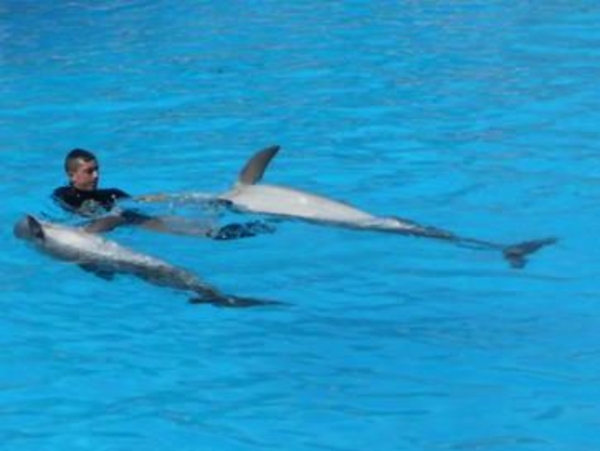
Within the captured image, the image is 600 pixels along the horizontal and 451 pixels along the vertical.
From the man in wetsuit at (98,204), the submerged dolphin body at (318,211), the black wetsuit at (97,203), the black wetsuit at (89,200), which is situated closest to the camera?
the submerged dolphin body at (318,211)

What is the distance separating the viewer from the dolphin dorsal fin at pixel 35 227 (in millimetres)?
7477

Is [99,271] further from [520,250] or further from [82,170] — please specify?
[520,250]

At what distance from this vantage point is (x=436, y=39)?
44.1 feet

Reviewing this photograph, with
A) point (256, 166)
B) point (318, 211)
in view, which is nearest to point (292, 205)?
point (318, 211)

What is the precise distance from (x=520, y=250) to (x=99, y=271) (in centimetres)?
208

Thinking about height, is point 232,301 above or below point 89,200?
below

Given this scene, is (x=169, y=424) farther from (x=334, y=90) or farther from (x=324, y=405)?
(x=334, y=90)

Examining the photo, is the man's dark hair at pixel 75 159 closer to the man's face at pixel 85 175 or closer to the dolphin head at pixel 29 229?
the man's face at pixel 85 175

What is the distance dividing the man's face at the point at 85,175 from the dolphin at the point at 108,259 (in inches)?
20.3

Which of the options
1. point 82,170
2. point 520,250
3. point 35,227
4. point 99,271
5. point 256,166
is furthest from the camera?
point 82,170

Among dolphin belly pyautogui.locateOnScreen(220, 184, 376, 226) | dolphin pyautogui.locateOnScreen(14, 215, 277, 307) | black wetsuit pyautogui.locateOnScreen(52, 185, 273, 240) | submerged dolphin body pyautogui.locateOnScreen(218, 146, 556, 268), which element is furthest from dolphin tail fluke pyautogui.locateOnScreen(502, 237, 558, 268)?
black wetsuit pyautogui.locateOnScreen(52, 185, 273, 240)

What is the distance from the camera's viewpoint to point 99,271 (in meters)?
7.19

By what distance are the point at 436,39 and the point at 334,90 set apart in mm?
2218

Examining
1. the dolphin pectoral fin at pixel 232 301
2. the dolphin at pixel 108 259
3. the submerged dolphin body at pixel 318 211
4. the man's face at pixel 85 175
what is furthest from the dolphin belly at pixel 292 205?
the dolphin pectoral fin at pixel 232 301
